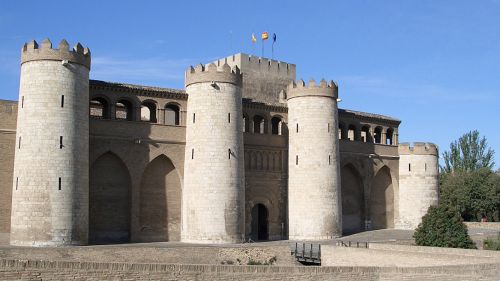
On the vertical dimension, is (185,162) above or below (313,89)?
below

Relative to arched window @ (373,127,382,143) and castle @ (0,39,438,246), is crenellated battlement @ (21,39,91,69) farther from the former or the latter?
arched window @ (373,127,382,143)

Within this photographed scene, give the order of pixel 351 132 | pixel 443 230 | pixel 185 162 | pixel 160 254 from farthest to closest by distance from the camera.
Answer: pixel 351 132
pixel 185 162
pixel 443 230
pixel 160 254

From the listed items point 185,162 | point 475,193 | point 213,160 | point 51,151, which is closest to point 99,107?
point 185,162

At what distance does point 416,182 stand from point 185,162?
1595 cm

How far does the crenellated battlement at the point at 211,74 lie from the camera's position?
3028cm

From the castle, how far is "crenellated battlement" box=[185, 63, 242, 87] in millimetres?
57

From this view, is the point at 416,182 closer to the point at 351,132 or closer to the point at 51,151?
the point at 351,132

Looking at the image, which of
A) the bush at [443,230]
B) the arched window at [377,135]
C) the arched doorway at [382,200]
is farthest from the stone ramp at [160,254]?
the arched window at [377,135]

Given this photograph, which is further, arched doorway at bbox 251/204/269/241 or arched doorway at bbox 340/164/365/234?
arched doorway at bbox 340/164/365/234

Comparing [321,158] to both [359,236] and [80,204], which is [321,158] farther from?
[80,204]

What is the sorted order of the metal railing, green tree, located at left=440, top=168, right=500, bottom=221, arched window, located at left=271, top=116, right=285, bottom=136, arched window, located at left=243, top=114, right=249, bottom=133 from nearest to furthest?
the metal railing
arched window, located at left=243, top=114, right=249, bottom=133
arched window, located at left=271, top=116, right=285, bottom=136
green tree, located at left=440, top=168, right=500, bottom=221

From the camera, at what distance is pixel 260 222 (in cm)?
3384

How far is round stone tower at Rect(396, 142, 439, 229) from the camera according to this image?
38.8 m

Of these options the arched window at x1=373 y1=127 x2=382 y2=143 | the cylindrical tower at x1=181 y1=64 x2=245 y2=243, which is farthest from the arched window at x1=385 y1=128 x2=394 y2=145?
the cylindrical tower at x1=181 y1=64 x2=245 y2=243
